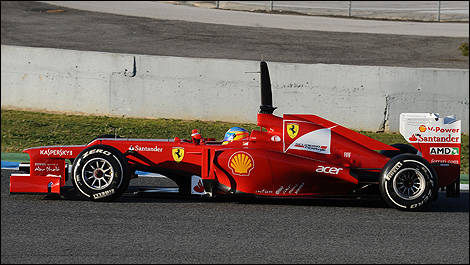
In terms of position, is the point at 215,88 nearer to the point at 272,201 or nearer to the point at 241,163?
the point at 272,201

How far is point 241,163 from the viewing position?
26.7 ft

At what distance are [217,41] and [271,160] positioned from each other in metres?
13.3

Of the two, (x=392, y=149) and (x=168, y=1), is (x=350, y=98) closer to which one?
(x=392, y=149)

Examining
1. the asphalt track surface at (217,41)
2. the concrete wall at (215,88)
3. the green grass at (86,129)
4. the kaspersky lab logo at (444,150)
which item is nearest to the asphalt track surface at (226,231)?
the kaspersky lab logo at (444,150)

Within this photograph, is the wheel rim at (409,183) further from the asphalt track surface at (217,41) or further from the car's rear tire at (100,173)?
the asphalt track surface at (217,41)

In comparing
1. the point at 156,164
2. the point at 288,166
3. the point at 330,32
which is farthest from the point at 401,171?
the point at 330,32

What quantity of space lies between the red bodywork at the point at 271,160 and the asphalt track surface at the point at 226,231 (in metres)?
0.23

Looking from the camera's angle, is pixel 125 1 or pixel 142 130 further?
A: pixel 125 1

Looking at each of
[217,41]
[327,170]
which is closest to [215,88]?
[327,170]

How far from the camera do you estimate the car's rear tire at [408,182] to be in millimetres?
7965

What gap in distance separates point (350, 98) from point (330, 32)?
34.4ft

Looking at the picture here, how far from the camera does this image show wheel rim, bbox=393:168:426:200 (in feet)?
26.2

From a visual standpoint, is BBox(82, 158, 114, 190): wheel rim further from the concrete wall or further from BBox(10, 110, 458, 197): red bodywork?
the concrete wall

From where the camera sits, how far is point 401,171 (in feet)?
26.1
